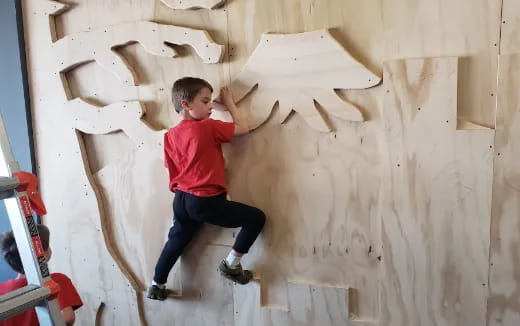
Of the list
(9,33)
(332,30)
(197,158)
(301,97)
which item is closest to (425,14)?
(332,30)

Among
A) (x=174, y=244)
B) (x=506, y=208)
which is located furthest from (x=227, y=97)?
(x=506, y=208)

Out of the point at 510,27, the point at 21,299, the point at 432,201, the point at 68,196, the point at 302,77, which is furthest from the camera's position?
the point at 68,196

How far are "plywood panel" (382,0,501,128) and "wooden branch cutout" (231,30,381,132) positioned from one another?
0.17 m

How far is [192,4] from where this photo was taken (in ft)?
5.87

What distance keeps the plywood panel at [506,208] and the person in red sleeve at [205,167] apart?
0.81 metres

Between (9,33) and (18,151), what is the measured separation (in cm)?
53

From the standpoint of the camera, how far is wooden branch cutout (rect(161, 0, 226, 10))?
175 cm

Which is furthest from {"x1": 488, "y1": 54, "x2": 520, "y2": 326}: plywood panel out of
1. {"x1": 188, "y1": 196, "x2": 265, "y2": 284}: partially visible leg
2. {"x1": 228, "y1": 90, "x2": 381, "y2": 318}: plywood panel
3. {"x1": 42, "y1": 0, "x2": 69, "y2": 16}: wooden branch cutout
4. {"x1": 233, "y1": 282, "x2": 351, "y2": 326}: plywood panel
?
{"x1": 42, "y1": 0, "x2": 69, "y2": 16}: wooden branch cutout

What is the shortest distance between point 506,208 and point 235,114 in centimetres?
98

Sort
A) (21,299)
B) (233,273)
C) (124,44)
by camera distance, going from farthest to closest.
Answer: (124,44) → (233,273) → (21,299)

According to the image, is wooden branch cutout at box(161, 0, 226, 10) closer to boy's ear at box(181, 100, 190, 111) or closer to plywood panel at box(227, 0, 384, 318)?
plywood panel at box(227, 0, 384, 318)

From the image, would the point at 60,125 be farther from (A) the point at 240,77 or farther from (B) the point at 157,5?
(A) the point at 240,77

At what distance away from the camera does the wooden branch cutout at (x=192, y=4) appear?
1754 millimetres

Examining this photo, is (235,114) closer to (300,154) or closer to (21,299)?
(300,154)
